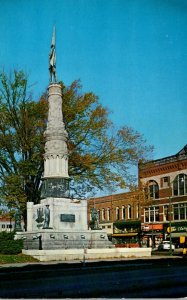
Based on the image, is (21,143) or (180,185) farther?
(180,185)

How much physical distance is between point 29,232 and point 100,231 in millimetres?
4745

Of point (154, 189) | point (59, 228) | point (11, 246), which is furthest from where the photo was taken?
point (154, 189)

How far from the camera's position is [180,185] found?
57969 millimetres

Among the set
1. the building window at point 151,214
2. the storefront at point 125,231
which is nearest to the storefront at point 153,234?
the building window at point 151,214

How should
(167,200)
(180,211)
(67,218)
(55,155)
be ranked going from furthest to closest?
(167,200) < (180,211) < (55,155) < (67,218)

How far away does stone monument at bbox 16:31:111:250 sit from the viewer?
2773cm

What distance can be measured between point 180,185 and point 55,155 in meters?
30.5

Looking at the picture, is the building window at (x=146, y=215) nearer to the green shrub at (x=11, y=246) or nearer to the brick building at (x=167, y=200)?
the brick building at (x=167, y=200)

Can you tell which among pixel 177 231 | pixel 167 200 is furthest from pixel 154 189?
pixel 177 231

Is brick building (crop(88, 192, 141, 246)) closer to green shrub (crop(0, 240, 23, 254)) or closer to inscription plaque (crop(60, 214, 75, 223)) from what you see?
inscription plaque (crop(60, 214, 75, 223))

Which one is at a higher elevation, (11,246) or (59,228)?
(59,228)

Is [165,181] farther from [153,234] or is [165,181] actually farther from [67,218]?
[67,218]

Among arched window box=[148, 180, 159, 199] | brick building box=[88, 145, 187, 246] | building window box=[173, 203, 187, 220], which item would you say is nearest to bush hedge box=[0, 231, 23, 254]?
brick building box=[88, 145, 187, 246]

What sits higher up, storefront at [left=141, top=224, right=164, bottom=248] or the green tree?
the green tree
